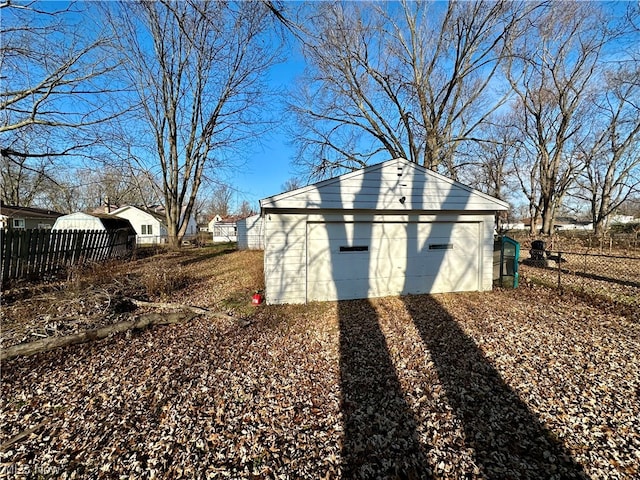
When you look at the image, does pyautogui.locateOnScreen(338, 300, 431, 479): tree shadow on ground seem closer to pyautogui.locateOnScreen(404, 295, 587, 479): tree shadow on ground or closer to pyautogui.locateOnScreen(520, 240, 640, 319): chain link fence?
pyautogui.locateOnScreen(404, 295, 587, 479): tree shadow on ground

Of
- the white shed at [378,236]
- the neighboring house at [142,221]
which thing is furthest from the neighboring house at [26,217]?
the white shed at [378,236]

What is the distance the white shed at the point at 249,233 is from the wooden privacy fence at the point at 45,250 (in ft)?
30.4

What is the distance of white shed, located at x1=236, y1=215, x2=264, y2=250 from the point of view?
67.4 ft

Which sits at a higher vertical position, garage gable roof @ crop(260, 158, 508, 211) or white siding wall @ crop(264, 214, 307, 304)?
garage gable roof @ crop(260, 158, 508, 211)

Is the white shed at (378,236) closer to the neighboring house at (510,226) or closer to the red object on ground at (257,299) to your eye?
the red object on ground at (257,299)

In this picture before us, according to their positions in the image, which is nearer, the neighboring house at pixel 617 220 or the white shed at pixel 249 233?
the white shed at pixel 249 233

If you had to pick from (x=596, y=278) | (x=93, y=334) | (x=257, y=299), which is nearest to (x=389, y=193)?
(x=257, y=299)

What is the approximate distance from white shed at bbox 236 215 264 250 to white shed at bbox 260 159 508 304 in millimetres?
14939

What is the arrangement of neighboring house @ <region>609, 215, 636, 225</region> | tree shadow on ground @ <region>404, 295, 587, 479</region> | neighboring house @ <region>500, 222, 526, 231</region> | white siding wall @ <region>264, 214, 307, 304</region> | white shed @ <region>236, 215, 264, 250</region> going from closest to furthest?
tree shadow on ground @ <region>404, 295, 587, 479</region> < white siding wall @ <region>264, 214, 307, 304</region> < white shed @ <region>236, 215, 264, 250</region> < neighboring house @ <region>500, 222, 526, 231</region> < neighboring house @ <region>609, 215, 636, 225</region>

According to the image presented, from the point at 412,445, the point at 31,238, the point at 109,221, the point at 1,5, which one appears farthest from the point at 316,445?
the point at 109,221

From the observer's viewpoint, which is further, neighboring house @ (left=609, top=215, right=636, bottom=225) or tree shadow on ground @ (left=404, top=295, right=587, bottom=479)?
neighboring house @ (left=609, top=215, right=636, bottom=225)

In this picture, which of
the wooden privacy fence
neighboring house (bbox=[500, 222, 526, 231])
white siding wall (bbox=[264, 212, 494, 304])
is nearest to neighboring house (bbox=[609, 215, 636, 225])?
neighboring house (bbox=[500, 222, 526, 231])

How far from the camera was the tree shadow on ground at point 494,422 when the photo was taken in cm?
208

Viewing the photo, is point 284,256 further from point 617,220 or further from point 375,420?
point 617,220
